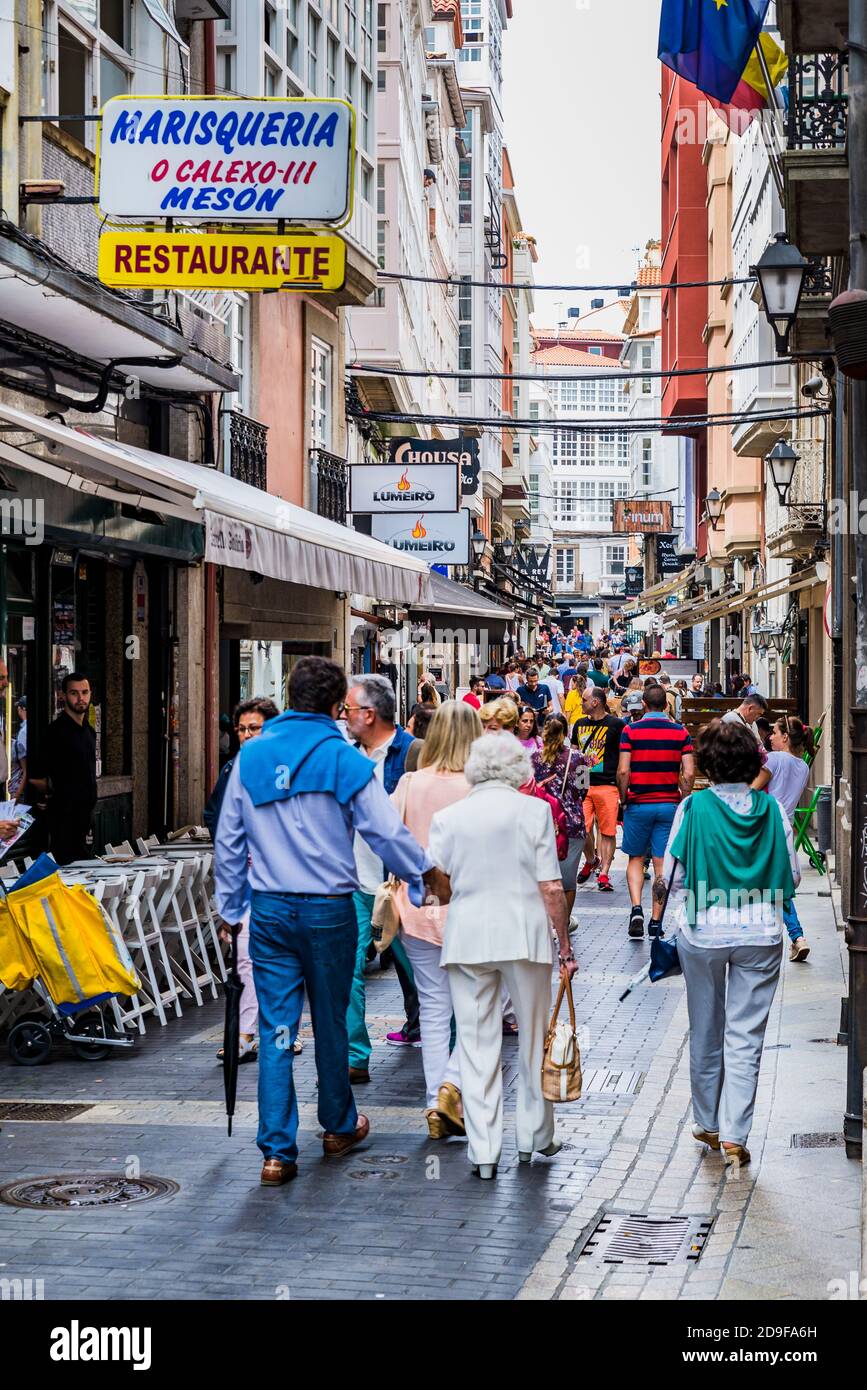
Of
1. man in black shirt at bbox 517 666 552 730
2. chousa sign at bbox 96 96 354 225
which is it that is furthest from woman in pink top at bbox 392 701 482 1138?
man in black shirt at bbox 517 666 552 730

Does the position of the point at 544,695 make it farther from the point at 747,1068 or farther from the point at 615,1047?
the point at 747,1068

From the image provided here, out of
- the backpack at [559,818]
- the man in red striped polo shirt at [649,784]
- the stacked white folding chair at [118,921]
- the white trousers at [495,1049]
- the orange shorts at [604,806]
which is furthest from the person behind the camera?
the orange shorts at [604,806]

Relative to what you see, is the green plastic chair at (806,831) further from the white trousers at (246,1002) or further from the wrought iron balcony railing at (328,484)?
the white trousers at (246,1002)

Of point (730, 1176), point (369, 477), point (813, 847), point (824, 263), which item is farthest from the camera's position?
point (369, 477)

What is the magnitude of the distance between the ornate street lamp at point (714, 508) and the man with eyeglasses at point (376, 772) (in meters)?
37.3

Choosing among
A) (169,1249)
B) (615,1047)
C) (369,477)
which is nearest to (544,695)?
(369,477)

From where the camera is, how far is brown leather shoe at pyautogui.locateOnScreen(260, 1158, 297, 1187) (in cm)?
691

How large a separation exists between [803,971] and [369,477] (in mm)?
12869

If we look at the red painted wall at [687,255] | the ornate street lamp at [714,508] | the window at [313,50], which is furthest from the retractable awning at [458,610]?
the red painted wall at [687,255]

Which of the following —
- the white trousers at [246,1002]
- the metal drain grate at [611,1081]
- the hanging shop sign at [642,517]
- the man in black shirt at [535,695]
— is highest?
the hanging shop sign at [642,517]

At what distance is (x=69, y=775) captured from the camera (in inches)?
476

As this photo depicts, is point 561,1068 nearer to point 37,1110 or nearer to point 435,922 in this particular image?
point 435,922

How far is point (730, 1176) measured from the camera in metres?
7.18

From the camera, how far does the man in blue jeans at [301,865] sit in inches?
282
